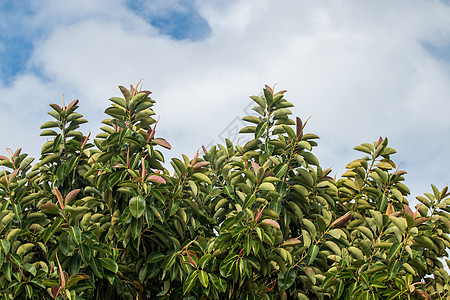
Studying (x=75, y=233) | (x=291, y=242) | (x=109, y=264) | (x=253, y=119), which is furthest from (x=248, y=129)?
(x=75, y=233)

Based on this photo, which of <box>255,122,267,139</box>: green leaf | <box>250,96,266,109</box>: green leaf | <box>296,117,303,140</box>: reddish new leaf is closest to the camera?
<box>296,117,303,140</box>: reddish new leaf

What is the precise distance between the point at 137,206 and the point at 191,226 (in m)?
0.91

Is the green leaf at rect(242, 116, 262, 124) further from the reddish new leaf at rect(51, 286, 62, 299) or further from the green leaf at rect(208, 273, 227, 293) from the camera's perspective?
the reddish new leaf at rect(51, 286, 62, 299)

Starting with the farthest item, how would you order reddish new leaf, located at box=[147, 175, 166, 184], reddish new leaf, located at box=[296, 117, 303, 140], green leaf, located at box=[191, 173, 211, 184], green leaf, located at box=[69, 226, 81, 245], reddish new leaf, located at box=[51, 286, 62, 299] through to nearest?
1. reddish new leaf, located at box=[296, 117, 303, 140]
2. green leaf, located at box=[191, 173, 211, 184]
3. reddish new leaf, located at box=[147, 175, 166, 184]
4. green leaf, located at box=[69, 226, 81, 245]
5. reddish new leaf, located at box=[51, 286, 62, 299]

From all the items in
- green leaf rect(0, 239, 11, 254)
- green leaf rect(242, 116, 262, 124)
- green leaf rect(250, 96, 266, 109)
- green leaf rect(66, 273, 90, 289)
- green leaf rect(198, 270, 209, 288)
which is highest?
green leaf rect(250, 96, 266, 109)

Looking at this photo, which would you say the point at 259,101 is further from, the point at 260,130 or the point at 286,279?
the point at 286,279

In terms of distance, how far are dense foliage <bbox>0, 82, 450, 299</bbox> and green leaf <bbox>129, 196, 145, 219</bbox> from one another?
0.01 metres

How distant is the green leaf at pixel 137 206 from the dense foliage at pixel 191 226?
0.03ft

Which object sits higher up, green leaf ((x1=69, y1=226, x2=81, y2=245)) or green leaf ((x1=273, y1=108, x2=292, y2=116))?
green leaf ((x1=273, y1=108, x2=292, y2=116))

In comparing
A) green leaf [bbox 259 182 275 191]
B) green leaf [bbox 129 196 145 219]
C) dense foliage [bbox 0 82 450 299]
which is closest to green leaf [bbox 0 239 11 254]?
dense foliage [bbox 0 82 450 299]

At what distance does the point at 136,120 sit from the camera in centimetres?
636

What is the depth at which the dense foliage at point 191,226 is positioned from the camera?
564cm

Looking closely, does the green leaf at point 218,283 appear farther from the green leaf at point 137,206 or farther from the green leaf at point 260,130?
the green leaf at point 260,130

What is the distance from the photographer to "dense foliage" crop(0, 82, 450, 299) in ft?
18.5
